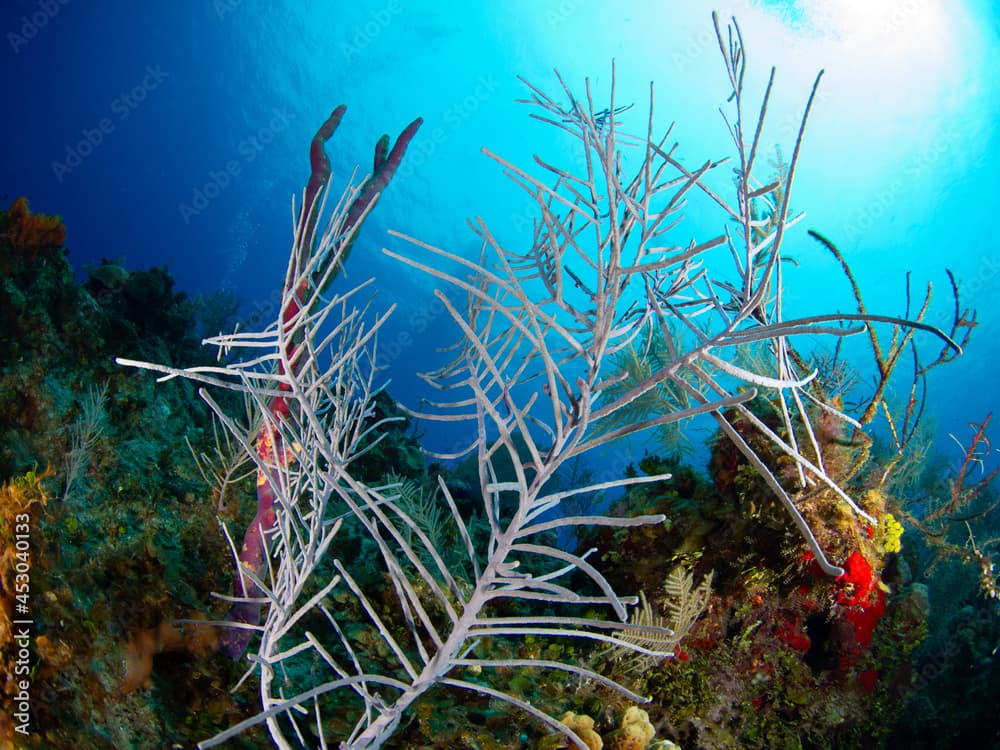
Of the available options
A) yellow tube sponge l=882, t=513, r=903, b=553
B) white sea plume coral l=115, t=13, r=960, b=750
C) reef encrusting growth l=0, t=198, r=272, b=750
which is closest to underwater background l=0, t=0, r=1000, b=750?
reef encrusting growth l=0, t=198, r=272, b=750

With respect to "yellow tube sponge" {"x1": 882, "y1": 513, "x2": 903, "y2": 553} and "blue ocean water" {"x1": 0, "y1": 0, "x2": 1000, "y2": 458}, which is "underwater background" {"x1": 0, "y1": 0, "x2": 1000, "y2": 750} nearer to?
"blue ocean water" {"x1": 0, "y1": 0, "x2": 1000, "y2": 458}

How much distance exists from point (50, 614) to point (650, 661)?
11.8 ft

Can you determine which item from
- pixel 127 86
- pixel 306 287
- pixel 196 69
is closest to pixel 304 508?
pixel 306 287

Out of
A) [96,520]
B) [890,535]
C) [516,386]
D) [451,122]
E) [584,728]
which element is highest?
[451,122]

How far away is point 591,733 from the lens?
2.67 m

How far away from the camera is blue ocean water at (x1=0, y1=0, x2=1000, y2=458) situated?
99.9 ft

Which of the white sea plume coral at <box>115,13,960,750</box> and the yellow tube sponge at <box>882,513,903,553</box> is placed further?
the yellow tube sponge at <box>882,513,903,553</box>

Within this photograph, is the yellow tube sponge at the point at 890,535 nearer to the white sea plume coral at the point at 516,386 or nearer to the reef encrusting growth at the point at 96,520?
the white sea plume coral at the point at 516,386

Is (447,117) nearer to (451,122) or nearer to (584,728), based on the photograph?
(451,122)

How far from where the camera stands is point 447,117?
1578 inches

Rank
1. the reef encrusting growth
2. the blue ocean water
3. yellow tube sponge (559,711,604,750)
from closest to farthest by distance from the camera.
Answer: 1. the reef encrusting growth
2. yellow tube sponge (559,711,604,750)
3. the blue ocean water

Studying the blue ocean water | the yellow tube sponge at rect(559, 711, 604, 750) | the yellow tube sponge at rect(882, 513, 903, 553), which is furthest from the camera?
the blue ocean water

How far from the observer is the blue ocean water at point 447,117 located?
30.4 meters

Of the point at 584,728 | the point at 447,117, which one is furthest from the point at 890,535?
the point at 447,117
